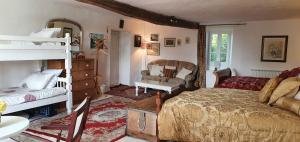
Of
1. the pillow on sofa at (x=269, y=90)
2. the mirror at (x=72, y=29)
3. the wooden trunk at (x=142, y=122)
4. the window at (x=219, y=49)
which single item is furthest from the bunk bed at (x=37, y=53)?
the window at (x=219, y=49)

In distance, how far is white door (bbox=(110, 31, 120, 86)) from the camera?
7625mm

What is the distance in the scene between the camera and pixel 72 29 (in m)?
5.55

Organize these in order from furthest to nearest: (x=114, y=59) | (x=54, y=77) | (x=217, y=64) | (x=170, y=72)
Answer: (x=114, y=59), (x=217, y=64), (x=170, y=72), (x=54, y=77)

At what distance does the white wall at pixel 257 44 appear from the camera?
20.2 feet

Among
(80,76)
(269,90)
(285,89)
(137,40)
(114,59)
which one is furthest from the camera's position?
(137,40)

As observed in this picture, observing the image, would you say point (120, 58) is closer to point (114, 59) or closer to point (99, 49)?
point (114, 59)

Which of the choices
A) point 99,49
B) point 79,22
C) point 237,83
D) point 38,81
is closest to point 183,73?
point 237,83

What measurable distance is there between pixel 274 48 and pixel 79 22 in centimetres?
544

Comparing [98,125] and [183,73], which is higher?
[183,73]

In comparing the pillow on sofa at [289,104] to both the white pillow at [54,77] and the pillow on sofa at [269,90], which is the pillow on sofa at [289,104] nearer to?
the pillow on sofa at [269,90]

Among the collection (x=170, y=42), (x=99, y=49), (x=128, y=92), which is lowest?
(x=128, y=92)

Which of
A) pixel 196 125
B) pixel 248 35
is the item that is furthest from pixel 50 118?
pixel 248 35

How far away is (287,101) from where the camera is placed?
2.61 meters

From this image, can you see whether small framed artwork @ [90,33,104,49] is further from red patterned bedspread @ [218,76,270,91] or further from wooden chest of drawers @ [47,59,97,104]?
red patterned bedspread @ [218,76,270,91]
